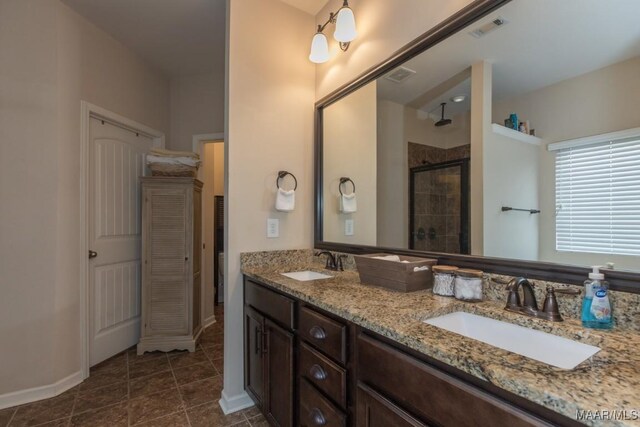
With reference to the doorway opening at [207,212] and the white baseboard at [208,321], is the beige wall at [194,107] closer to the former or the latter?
the doorway opening at [207,212]

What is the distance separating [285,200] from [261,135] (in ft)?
1.55

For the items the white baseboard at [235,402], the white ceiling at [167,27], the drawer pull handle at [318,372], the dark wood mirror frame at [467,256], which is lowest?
the white baseboard at [235,402]

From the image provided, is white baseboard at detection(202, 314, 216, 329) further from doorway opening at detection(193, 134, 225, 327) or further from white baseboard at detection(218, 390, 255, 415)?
white baseboard at detection(218, 390, 255, 415)

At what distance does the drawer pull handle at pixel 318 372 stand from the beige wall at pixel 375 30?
5.28 ft

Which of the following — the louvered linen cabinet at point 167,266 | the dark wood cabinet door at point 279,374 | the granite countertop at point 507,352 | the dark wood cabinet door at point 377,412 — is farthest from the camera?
the louvered linen cabinet at point 167,266

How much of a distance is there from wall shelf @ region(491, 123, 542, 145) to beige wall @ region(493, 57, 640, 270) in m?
0.02

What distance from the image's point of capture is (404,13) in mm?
1591

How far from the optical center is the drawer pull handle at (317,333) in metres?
1.20

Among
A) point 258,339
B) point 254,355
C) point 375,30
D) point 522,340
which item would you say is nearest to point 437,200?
point 522,340

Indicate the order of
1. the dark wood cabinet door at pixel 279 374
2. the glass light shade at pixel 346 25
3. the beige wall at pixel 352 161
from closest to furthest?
the dark wood cabinet door at pixel 279 374 → the glass light shade at pixel 346 25 → the beige wall at pixel 352 161

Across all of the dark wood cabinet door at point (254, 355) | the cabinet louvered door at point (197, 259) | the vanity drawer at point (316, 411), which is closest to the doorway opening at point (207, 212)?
the cabinet louvered door at point (197, 259)

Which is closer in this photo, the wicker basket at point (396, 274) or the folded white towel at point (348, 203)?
the wicker basket at point (396, 274)

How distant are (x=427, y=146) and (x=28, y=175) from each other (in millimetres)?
2558

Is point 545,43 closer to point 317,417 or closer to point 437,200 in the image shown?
point 437,200
